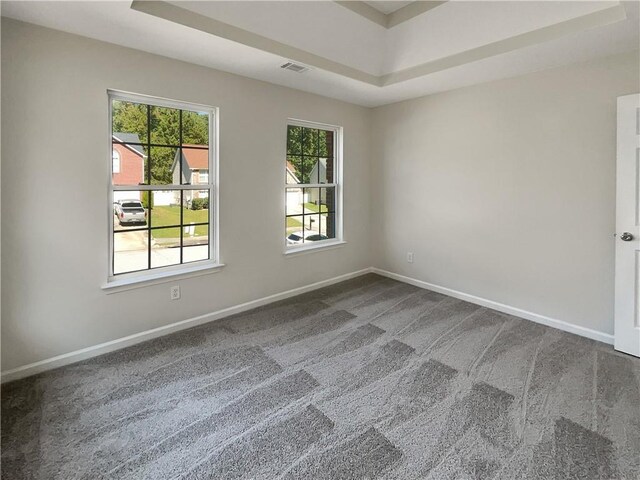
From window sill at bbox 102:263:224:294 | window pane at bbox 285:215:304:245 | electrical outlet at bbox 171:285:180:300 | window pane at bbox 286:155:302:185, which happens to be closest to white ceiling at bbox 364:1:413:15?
window pane at bbox 286:155:302:185

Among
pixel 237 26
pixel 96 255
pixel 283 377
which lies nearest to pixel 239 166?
pixel 237 26

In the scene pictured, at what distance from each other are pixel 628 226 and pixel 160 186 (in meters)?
3.77

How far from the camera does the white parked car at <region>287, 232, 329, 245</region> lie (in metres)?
4.11

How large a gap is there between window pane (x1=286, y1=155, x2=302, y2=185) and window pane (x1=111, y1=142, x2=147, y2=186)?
→ 1548 mm

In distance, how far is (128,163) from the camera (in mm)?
2789

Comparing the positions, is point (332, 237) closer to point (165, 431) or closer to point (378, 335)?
point (378, 335)

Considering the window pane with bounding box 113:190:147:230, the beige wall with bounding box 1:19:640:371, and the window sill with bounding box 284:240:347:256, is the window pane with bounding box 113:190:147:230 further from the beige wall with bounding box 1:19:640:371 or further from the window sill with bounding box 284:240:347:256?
the window sill with bounding box 284:240:347:256

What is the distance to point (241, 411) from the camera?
2.02m

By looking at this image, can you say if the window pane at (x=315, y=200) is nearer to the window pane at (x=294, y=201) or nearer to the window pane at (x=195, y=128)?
the window pane at (x=294, y=201)

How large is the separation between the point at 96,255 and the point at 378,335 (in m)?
2.38

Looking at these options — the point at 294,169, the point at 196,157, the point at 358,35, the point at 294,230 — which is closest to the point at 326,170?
the point at 294,169

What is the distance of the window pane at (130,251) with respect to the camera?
2805 millimetres

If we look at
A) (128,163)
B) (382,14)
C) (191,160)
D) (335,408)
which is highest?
(382,14)

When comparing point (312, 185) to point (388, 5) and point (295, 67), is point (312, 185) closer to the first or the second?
point (295, 67)
